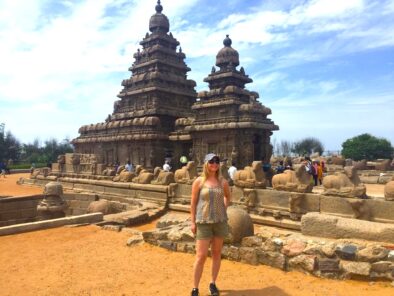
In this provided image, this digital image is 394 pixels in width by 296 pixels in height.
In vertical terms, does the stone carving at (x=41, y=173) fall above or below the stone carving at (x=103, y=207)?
above

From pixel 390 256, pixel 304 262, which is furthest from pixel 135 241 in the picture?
pixel 390 256

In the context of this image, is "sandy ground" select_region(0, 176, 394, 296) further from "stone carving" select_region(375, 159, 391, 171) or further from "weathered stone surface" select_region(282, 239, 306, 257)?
"stone carving" select_region(375, 159, 391, 171)

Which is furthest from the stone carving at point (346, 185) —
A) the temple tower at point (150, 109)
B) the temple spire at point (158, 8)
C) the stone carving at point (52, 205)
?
the temple spire at point (158, 8)

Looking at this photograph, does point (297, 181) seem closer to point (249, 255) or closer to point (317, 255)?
point (249, 255)

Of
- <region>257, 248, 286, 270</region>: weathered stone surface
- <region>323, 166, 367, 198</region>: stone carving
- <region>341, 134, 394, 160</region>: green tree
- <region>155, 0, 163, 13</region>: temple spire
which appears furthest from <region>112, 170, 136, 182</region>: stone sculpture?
<region>341, 134, 394, 160</region>: green tree

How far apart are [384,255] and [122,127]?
23322 millimetres

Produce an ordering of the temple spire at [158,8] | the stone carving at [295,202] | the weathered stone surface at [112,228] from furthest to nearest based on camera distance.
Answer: the temple spire at [158,8], the stone carving at [295,202], the weathered stone surface at [112,228]

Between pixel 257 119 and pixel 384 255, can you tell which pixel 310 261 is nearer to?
pixel 384 255

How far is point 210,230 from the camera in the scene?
4.01 m

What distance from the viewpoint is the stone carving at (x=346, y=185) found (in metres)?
7.48

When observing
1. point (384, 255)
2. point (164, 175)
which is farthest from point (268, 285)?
point (164, 175)

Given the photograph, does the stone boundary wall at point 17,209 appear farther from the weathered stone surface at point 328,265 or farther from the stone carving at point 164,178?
the weathered stone surface at point 328,265

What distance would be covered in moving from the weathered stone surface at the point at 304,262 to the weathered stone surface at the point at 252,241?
622 millimetres

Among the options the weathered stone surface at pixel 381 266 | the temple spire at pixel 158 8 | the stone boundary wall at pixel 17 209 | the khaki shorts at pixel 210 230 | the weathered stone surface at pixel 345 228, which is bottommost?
the stone boundary wall at pixel 17 209
